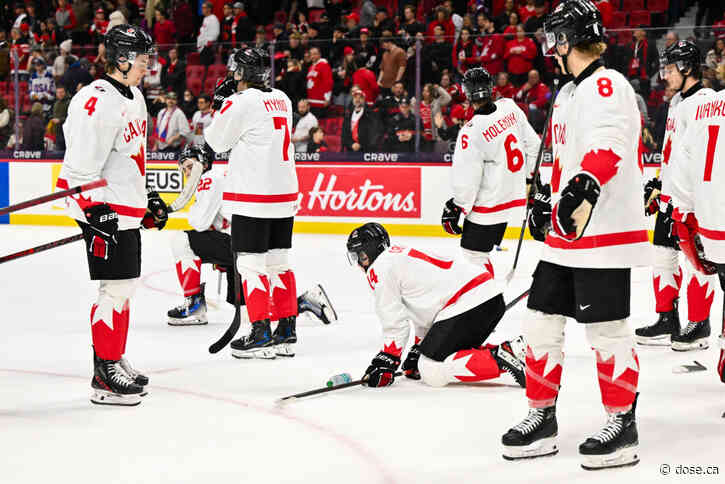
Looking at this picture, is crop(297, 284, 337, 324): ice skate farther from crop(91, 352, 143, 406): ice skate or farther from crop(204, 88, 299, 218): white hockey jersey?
crop(91, 352, 143, 406): ice skate

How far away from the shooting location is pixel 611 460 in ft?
10.7

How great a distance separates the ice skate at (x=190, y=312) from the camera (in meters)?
6.19

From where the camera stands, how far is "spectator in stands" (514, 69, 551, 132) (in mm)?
10383

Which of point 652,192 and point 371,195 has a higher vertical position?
point 652,192

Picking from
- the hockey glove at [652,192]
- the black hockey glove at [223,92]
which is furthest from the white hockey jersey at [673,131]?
the black hockey glove at [223,92]

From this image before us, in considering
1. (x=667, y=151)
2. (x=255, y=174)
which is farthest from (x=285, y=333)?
(x=667, y=151)

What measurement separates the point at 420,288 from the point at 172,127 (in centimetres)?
819

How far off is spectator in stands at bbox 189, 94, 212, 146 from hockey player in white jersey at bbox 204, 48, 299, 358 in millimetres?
6654

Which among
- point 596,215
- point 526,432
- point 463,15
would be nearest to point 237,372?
point 526,432

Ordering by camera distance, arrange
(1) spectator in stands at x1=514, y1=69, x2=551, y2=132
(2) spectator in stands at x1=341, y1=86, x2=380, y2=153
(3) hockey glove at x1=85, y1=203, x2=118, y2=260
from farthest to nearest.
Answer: (2) spectator in stands at x1=341, y1=86, x2=380, y2=153 → (1) spectator in stands at x1=514, y1=69, x2=551, y2=132 → (3) hockey glove at x1=85, y1=203, x2=118, y2=260

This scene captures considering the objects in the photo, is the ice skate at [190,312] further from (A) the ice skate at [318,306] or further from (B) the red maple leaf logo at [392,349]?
(B) the red maple leaf logo at [392,349]

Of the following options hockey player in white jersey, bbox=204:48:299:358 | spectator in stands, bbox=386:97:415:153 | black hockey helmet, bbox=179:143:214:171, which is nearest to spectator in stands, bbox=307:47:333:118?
spectator in stands, bbox=386:97:415:153

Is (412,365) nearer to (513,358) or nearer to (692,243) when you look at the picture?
(513,358)

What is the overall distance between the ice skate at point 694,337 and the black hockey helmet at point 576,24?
2.44 meters
